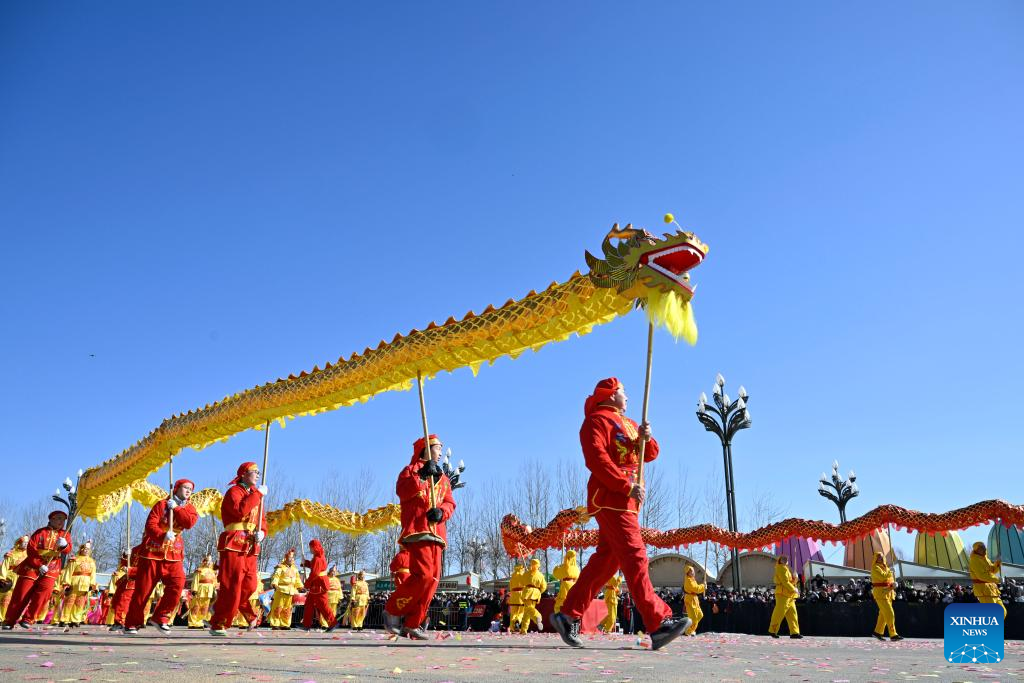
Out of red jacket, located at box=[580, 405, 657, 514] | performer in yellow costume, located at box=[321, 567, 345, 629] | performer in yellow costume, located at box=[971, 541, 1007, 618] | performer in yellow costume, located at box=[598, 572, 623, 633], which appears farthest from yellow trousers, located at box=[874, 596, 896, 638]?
performer in yellow costume, located at box=[321, 567, 345, 629]

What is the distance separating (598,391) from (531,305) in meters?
1.17

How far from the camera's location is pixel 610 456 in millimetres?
6598

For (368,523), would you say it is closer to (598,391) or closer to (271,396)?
(271,396)

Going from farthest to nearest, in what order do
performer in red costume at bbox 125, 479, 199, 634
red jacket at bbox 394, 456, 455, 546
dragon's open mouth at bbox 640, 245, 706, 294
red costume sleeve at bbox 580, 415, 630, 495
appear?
performer in red costume at bbox 125, 479, 199, 634 < red jacket at bbox 394, 456, 455, 546 < dragon's open mouth at bbox 640, 245, 706, 294 < red costume sleeve at bbox 580, 415, 630, 495

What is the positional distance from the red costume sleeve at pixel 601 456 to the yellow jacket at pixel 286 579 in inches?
526

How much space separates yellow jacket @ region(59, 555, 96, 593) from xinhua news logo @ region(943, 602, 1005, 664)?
1690 cm

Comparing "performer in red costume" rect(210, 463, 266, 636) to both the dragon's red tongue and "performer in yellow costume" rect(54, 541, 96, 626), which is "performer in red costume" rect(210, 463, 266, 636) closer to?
the dragon's red tongue

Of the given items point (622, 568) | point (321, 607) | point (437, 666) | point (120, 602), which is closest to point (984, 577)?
point (622, 568)

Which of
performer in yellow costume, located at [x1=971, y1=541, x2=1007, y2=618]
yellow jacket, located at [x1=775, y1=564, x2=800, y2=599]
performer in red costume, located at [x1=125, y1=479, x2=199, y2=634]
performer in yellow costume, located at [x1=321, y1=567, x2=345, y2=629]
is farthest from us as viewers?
performer in yellow costume, located at [x1=321, y1=567, x2=345, y2=629]

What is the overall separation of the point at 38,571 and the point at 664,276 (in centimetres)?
1156

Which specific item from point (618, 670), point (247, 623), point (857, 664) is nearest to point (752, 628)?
point (247, 623)

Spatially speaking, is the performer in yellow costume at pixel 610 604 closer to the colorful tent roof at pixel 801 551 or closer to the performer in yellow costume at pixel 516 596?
the performer in yellow costume at pixel 516 596

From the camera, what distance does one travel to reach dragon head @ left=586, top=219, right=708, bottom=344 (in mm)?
6520

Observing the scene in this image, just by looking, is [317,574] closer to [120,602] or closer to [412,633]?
[120,602]
